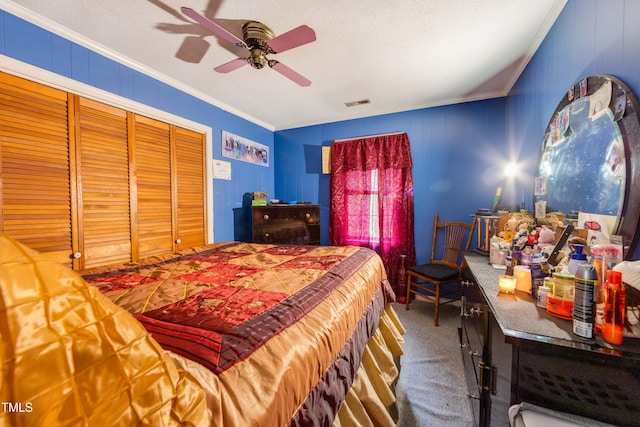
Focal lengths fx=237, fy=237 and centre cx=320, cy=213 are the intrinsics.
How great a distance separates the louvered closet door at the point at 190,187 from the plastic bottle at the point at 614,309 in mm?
3136

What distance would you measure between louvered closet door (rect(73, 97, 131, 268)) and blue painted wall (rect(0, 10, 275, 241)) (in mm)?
236

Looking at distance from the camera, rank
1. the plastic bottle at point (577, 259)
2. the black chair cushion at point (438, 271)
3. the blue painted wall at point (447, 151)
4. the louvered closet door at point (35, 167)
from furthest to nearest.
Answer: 1. the blue painted wall at point (447, 151)
2. the black chair cushion at point (438, 271)
3. the louvered closet door at point (35, 167)
4. the plastic bottle at point (577, 259)

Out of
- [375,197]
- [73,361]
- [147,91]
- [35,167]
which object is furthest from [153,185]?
[375,197]

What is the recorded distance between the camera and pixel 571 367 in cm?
79

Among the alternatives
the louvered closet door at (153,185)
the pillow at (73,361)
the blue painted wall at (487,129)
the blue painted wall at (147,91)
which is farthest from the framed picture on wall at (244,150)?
the pillow at (73,361)

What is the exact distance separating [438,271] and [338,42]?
2.50 meters

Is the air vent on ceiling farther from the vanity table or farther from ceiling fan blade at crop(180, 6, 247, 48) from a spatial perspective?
the vanity table

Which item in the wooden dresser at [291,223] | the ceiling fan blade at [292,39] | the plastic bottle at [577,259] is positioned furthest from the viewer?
the wooden dresser at [291,223]

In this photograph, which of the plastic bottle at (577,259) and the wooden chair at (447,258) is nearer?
the plastic bottle at (577,259)

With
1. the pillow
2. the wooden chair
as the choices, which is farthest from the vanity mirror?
the pillow

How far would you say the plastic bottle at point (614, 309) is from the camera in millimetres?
753

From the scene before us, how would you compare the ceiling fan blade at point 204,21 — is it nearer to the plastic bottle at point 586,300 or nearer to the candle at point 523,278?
the plastic bottle at point 586,300

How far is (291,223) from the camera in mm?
3441

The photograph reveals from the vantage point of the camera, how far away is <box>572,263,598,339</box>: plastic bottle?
79cm
